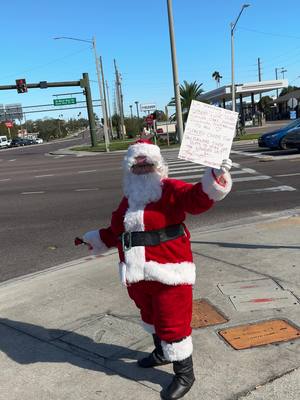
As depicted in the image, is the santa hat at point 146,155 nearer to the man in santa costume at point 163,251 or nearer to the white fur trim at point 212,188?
the man in santa costume at point 163,251

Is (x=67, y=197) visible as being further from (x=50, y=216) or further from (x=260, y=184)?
(x=260, y=184)

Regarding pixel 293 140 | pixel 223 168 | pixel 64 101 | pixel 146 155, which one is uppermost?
pixel 64 101

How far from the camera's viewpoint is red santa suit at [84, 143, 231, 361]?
9.57 feet

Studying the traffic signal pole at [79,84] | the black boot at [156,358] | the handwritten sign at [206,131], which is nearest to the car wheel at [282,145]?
the handwritten sign at [206,131]

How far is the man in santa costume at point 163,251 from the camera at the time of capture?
2.92 meters

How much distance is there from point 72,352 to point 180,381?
1.02 metres

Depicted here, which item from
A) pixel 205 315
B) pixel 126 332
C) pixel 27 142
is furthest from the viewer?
pixel 27 142

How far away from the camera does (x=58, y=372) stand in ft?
11.0

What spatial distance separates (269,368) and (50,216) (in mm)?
6954

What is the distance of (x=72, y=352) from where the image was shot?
3.64 meters

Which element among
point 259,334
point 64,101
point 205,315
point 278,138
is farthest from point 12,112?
point 259,334

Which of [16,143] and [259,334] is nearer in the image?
[259,334]

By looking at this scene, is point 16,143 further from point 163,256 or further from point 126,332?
point 163,256

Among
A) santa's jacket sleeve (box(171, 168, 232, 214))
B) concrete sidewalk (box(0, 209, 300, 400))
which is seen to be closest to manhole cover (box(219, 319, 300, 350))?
concrete sidewalk (box(0, 209, 300, 400))
